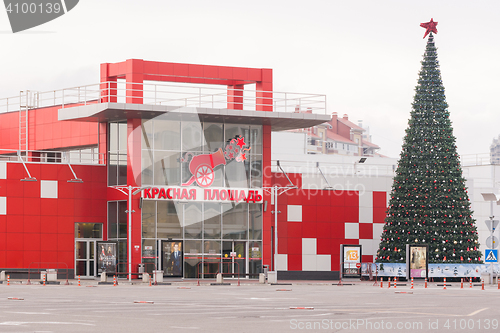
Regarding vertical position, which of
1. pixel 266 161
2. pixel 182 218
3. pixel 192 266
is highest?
pixel 266 161

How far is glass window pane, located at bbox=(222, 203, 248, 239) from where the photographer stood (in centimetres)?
4566

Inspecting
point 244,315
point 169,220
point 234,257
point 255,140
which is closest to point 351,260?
point 234,257

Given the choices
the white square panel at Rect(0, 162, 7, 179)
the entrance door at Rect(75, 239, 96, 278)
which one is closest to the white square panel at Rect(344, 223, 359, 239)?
the entrance door at Rect(75, 239, 96, 278)

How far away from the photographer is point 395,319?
60.0 feet

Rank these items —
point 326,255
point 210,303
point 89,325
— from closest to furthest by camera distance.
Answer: point 89,325
point 210,303
point 326,255

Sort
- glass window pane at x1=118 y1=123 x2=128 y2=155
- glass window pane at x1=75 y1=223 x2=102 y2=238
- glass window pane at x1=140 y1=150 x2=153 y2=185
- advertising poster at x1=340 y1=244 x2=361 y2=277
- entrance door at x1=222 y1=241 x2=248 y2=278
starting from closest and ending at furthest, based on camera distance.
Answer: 1. glass window pane at x1=140 y1=150 x2=153 y2=185
2. glass window pane at x1=75 y1=223 x2=102 y2=238
3. glass window pane at x1=118 y1=123 x2=128 y2=155
4. entrance door at x1=222 y1=241 x2=248 y2=278
5. advertising poster at x1=340 y1=244 x2=361 y2=277

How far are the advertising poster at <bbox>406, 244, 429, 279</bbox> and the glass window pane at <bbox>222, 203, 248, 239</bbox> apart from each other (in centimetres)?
976

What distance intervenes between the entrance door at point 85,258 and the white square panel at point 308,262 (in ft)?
43.9

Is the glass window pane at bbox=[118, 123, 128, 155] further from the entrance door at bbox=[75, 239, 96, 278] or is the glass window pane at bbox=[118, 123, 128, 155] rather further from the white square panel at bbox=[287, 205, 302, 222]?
the white square panel at bbox=[287, 205, 302, 222]

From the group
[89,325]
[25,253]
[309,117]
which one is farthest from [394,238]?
[89,325]

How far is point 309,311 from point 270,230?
1019 inches

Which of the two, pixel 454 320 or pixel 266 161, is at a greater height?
pixel 266 161

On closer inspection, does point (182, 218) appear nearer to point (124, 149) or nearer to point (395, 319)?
point (124, 149)

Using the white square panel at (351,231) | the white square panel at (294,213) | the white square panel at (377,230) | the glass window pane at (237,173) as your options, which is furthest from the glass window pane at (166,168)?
the white square panel at (377,230)
